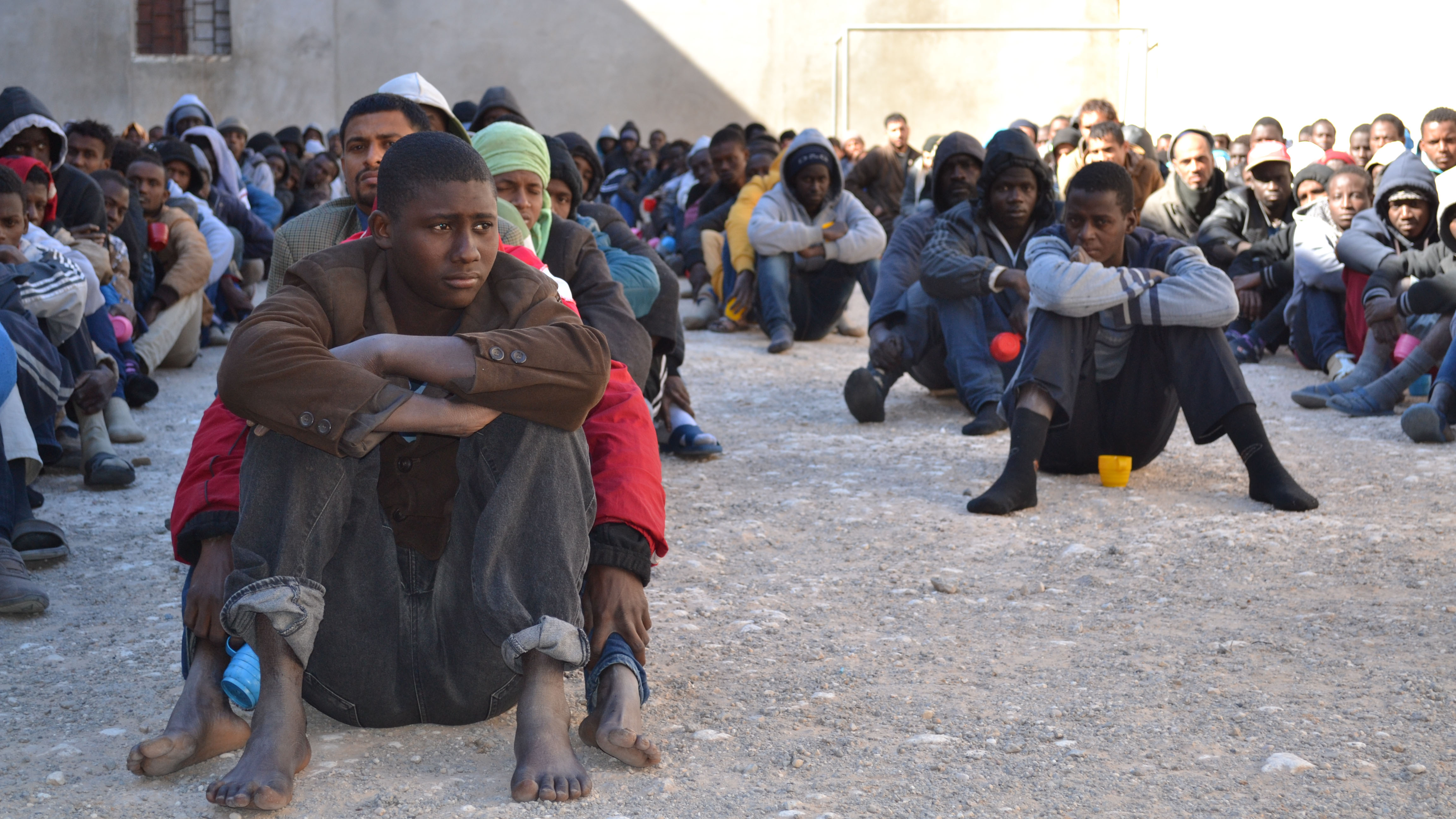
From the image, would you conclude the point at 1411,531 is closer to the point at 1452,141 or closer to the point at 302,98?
the point at 1452,141

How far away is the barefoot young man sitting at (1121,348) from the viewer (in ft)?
13.1

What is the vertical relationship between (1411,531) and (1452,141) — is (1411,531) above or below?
below

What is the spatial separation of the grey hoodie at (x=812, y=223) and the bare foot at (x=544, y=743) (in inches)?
226

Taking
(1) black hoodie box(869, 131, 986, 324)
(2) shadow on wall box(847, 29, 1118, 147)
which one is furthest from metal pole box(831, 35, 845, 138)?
(1) black hoodie box(869, 131, 986, 324)

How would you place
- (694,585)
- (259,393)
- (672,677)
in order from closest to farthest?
(259,393)
(672,677)
(694,585)

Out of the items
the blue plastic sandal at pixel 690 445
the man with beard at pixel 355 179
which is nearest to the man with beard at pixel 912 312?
the blue plastic sandal at pixel 690 445

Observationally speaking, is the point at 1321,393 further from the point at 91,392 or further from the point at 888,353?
the point at 91,392

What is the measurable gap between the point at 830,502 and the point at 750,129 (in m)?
10.7

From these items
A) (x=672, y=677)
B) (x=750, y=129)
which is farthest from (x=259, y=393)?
(x=750, y=129)

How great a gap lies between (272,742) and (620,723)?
550mm

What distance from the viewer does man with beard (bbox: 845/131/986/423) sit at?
5.69 m

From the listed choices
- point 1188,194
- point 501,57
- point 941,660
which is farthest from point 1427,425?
point 501,57

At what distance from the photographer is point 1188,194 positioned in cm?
816

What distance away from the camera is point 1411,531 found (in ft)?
12.4
